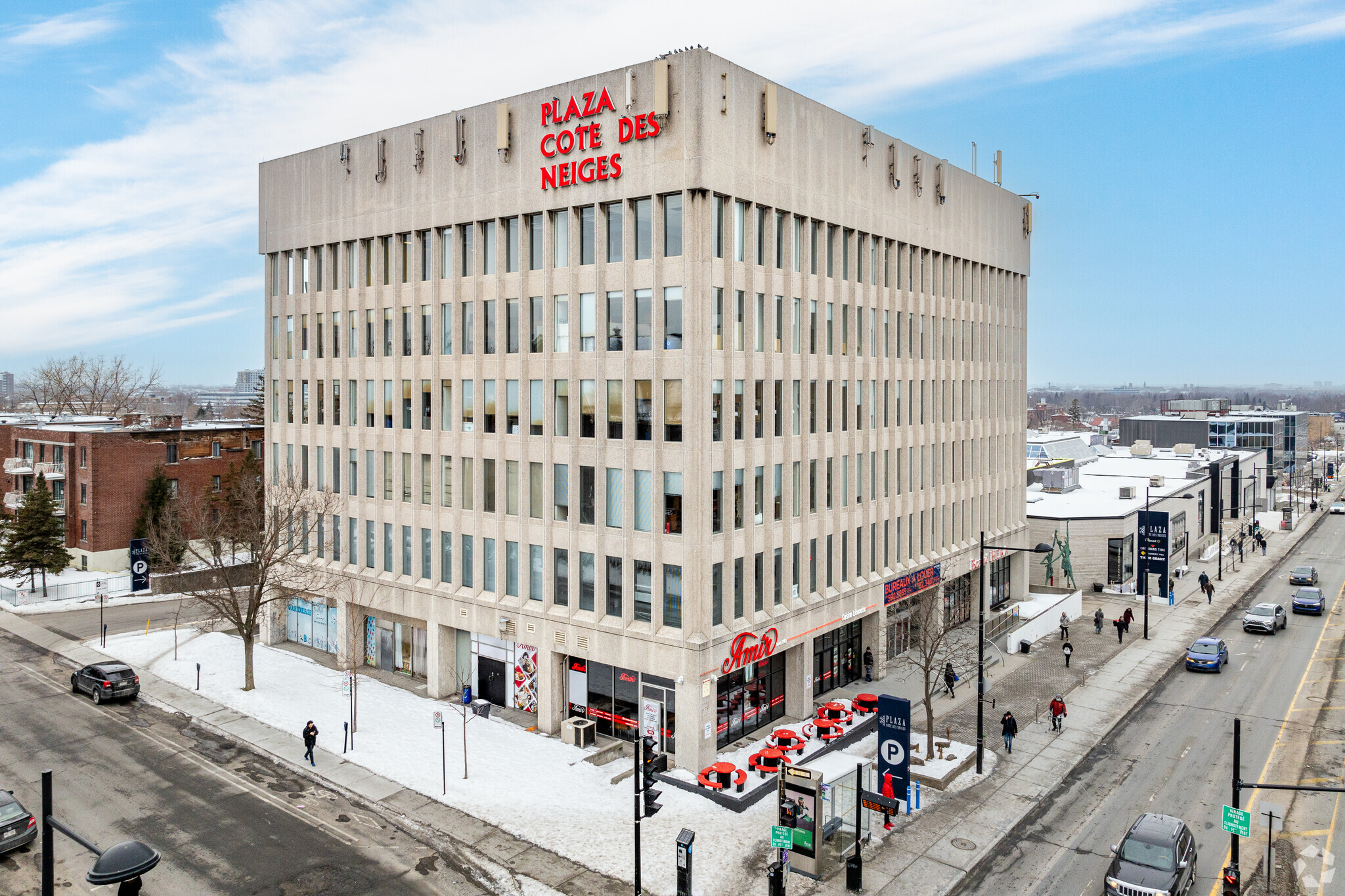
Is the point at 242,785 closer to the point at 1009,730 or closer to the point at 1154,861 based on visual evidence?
the point at 1009,730

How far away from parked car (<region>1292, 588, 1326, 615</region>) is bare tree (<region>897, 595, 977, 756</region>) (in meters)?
22.0

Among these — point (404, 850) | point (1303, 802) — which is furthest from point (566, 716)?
point (1303, 802)

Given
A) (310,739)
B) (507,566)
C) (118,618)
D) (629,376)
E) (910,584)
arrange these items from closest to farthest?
1. (310,739)
2. (629,376)
3. (507,566)
4. (910,584)
5. (118,618)

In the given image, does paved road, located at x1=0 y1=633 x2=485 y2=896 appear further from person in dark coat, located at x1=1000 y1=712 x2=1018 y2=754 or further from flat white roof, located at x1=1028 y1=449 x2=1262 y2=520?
flat white roof, located at x1=1028 y1=449 x2=1262 y2=520

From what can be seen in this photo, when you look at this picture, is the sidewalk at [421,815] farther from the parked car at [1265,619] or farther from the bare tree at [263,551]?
the parked car at [1265,619]

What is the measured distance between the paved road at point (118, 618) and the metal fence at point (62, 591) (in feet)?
8.39

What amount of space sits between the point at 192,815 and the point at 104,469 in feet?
142

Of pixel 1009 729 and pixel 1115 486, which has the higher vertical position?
pixel 1115 486

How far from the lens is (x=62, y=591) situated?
55.8m

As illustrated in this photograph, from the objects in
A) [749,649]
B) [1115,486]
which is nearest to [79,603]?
[749,649]

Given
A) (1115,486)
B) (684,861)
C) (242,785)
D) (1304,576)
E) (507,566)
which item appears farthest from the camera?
(1115,486)

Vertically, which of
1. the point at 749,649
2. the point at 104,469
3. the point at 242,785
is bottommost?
the point at 242,785

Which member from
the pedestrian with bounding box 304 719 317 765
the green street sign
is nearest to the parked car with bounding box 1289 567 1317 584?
the green street sign

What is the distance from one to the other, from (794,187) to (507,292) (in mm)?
11630
